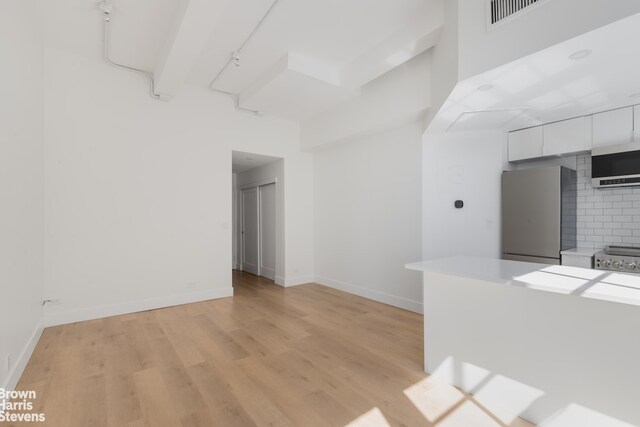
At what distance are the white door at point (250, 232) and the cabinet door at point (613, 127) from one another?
5719 mm

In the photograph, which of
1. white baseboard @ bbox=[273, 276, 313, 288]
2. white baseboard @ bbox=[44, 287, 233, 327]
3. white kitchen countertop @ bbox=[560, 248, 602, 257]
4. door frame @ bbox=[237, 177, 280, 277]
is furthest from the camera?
door frame @ bbox=[237, 177, 280, 277]

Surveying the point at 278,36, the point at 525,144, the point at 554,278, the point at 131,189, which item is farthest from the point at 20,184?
the point at 525,144

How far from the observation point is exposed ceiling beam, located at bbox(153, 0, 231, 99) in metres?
2.51

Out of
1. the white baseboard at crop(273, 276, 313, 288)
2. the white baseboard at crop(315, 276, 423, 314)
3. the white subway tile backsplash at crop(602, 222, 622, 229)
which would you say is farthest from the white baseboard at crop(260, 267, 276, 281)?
the white subway tile backsplash at crop(602, 222, 622, 229)

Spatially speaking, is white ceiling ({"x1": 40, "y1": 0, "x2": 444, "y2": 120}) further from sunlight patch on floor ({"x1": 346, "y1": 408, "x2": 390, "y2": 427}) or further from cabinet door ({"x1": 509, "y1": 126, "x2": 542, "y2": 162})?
sunlight patch on floor ({"x1": 346, "y1": 408, "x2": 390, "y2": 427})

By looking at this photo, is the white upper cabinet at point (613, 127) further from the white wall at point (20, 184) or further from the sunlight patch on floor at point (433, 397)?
the white wall at point (20, 184)

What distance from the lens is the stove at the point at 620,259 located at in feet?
9.49

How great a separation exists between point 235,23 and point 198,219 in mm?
2819

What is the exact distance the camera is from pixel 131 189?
4055 mm

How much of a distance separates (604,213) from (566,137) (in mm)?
1011

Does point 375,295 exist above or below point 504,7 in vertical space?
below

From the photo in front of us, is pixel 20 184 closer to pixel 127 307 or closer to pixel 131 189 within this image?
pixel 131 189

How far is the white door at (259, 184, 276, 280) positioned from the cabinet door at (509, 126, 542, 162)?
13.6 ft

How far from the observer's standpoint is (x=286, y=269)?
18.3 ft
